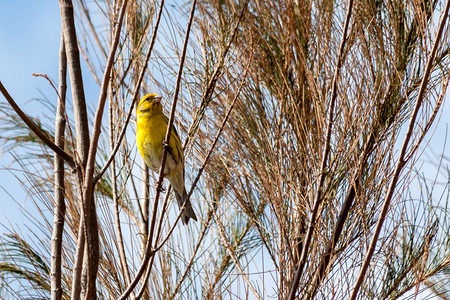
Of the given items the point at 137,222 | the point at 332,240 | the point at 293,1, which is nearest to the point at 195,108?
the point at 293,1

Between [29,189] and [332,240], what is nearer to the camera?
[29,189]

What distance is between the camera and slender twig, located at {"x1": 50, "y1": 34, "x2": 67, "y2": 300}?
80.0 inches

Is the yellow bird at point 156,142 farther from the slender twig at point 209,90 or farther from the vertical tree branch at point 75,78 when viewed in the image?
the vertical tree branch at point 75,78

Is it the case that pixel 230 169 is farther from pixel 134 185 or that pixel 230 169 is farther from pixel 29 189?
pixel 29 189

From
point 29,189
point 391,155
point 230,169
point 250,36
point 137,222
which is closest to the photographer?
point 29,189

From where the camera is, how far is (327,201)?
2607 millimetres

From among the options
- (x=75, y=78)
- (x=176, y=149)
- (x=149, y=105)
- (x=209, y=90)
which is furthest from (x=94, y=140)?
(x=149, y=105)

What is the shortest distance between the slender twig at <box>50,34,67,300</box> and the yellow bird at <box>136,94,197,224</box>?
2.84ft

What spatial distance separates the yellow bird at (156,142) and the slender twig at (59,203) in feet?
2.84

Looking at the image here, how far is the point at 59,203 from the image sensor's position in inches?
85.7

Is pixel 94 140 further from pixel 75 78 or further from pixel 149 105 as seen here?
pixel 149 105

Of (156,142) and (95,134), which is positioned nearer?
(95,134)

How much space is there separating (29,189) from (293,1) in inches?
57.3

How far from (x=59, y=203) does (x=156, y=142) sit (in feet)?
3.40
